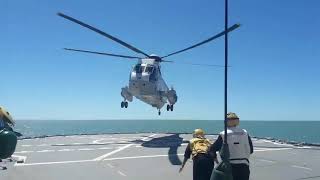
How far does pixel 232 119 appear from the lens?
7.77m

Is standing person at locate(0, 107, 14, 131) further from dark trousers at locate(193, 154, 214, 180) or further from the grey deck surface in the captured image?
the grey deck surface

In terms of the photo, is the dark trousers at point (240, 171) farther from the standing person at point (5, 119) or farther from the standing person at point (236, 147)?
the standing person at point (5, 119)

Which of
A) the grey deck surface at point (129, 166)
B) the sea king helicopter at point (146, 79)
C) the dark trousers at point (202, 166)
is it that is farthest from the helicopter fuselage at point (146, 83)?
the dark trousers at point (202, 166)

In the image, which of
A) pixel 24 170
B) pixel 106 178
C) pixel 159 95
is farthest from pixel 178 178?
pixel 159 95

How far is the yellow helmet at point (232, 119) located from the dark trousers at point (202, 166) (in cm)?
166

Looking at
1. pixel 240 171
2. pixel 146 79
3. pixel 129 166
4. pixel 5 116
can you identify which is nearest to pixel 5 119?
pixel 5 116

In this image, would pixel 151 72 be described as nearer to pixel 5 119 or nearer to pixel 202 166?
pixel 202 166

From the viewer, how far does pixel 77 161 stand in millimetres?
20234

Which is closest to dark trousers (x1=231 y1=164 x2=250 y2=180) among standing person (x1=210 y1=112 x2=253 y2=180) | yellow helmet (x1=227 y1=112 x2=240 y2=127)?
standing person (x1=210 y1=112 x2=253 y2=180)

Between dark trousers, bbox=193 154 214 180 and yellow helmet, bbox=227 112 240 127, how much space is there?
1662 mm

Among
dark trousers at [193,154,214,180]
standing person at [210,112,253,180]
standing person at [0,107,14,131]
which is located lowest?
dark trousers at [193,154,214,180]

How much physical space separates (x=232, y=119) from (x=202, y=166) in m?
1.89

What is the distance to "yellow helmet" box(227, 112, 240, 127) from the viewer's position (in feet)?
25.5

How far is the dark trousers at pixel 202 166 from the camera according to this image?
30.3 ft
